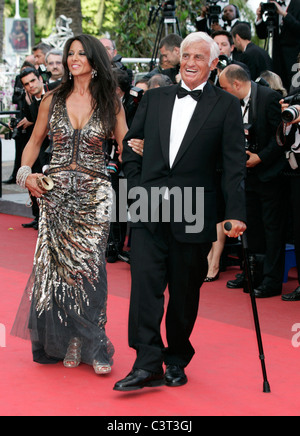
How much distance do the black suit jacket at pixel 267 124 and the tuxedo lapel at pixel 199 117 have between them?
2.60 metres

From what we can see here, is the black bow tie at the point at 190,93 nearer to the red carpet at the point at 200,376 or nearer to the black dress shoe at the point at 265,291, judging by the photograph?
the red carpet at the point at 200,376

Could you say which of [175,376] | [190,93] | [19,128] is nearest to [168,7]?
[19,128]

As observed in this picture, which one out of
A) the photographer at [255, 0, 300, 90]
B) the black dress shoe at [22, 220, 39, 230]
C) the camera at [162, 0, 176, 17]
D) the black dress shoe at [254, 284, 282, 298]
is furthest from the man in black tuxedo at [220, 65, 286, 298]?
the camera at [162, 0, 176, 17]

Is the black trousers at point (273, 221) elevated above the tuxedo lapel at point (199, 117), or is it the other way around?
the tuxedo lapel at point (199, 117)

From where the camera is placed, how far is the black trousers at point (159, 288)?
190 inches

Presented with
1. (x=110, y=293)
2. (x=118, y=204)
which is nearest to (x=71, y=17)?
(x=118, y=204)

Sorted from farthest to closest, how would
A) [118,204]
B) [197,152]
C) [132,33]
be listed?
[132,33] → [118,204] → [197,152]

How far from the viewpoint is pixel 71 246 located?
5.44 meters

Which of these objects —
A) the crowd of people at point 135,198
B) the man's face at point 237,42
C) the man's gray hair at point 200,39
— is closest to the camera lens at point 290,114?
the crowd of people at point 135,198

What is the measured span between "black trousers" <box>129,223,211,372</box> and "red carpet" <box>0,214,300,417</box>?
28cm

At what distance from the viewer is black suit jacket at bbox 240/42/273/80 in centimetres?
981

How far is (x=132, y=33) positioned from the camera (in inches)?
675
